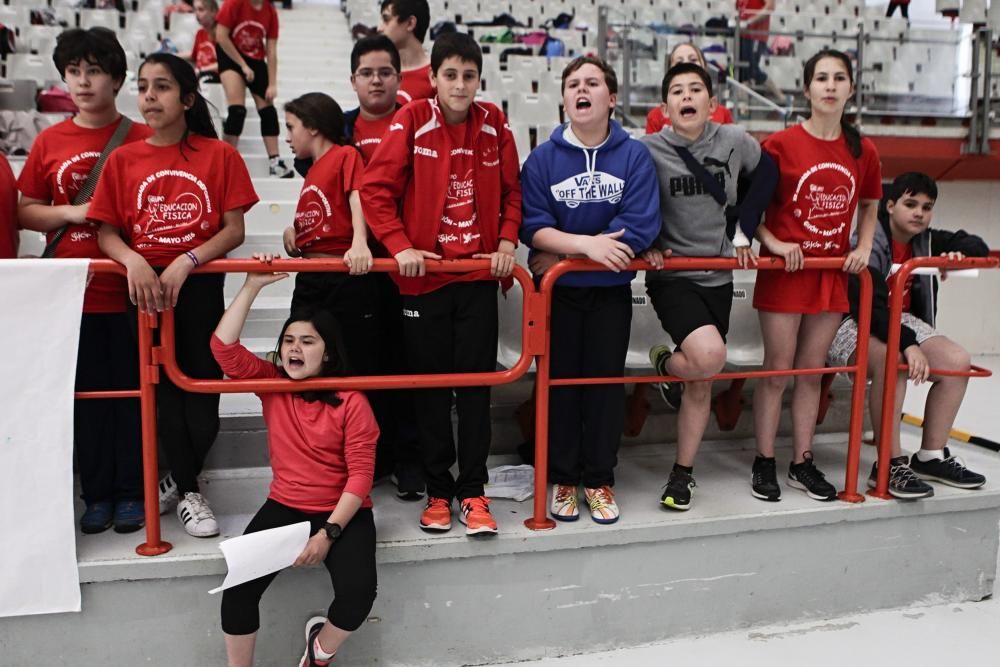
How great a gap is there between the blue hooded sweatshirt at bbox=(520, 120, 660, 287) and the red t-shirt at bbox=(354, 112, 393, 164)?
0.60 meters

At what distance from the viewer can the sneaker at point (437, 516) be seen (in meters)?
2.59

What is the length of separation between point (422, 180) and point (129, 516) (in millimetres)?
1364

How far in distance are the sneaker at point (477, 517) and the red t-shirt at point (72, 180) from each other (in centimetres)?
125

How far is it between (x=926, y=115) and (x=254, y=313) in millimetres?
7195

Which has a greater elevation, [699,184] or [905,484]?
[699,184]

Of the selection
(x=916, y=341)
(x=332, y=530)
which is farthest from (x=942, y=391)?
(x=332, y=530)

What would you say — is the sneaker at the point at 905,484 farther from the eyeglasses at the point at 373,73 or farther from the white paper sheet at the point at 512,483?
the eyeglasses at the point at 373,73

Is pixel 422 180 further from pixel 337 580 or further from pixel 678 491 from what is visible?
pixel 678 491

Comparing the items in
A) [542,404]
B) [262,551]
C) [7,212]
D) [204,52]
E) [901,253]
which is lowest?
[262,551]

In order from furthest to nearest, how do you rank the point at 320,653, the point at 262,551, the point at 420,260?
the point at 420,260
the point at 320,653
the point at 262,551

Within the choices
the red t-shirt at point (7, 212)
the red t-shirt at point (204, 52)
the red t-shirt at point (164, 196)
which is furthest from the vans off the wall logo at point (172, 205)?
the red t-shirt at point (204, 52)

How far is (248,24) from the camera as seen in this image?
17.2 ft

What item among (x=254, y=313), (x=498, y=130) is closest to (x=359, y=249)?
(x=498, y=130)

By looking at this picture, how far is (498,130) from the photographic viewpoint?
2.73 m
